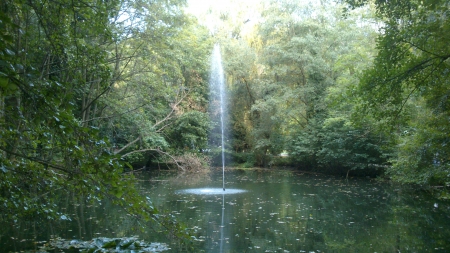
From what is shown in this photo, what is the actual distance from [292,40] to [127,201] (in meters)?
23.1

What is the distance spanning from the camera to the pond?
26.5ft

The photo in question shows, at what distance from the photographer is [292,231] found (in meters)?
9.23

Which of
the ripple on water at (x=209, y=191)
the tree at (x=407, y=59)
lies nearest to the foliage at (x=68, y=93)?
the ripple on water at (x=209, y=191)

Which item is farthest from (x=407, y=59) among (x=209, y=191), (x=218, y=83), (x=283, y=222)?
(x=218, y=83)

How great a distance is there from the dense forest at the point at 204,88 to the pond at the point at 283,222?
109 cm

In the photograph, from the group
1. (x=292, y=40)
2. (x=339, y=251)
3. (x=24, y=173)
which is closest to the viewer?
(x=24, y=173)

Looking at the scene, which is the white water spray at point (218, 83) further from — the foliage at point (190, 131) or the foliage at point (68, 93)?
the foliage at point (68, 93)

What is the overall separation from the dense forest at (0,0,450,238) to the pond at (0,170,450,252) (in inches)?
43.0

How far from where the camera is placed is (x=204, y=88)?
23438 millimetres

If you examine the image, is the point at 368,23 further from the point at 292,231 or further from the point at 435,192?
the point at 292,231

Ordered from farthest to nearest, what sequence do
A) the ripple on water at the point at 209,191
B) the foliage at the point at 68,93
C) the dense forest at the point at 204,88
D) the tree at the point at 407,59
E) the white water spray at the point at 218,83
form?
1. the white water spray at the point at 218,83
2. the ripple on water at the point at 209,191
3. the tree at the point at 407,59
4. the dense forest at the point at 204,88
5. the foliage at the point at 68,93

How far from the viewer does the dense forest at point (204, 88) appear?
382 centimetres

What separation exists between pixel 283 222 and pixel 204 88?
1418 cm

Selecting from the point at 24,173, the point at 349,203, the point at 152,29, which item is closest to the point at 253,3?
the point at 152,29
